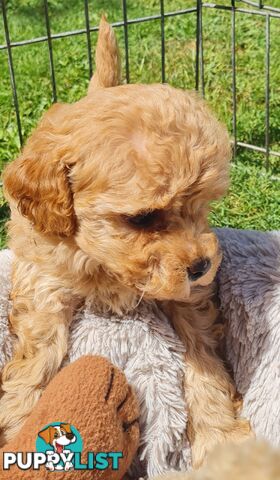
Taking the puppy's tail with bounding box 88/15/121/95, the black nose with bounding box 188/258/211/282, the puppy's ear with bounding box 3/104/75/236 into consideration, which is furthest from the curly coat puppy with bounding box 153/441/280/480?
the puppy's tail with bounding box 88/15/121/95

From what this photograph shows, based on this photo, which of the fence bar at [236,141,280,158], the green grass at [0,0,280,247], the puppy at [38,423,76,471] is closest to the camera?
the puppy at [38,423,76,471]

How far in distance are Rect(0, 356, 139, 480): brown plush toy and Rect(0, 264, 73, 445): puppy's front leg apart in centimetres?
17

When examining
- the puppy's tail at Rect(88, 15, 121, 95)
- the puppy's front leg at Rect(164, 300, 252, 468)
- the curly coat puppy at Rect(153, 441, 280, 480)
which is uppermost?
the puppy's tail at Rect(88, 15, 121, 95)

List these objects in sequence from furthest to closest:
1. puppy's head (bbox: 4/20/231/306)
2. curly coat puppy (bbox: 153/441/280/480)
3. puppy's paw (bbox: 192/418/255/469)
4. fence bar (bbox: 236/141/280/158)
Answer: fence bar (bbox: 236/141/280/158) < puppy's paw (bbox: 192/418/255/469) < puppy's head (bbox: 4/20/231/306) < curly coat puppy (bbox: 153/441/280/480)

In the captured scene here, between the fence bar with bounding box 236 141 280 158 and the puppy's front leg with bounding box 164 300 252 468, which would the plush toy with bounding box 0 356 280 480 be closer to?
the puppy's front leg with bounding box 164 300 252 468

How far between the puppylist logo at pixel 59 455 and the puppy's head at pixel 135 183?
503 millimetres

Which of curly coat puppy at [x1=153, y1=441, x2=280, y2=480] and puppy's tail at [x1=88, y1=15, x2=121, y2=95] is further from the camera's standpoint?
puppy's tail at [x1=88, y1=15, x2=121, y2=95]

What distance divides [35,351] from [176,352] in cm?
50

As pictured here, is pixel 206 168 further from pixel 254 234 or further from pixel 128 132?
pixel 254 234

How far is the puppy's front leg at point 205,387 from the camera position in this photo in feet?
8.41

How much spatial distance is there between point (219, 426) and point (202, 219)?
0.76m

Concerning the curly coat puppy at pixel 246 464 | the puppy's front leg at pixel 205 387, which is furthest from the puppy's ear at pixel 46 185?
the curly coat puppy at pixel 246 464

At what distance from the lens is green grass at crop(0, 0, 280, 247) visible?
13.5ft

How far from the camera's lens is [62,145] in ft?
7.72
